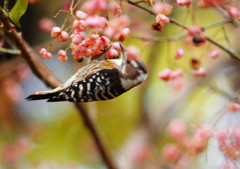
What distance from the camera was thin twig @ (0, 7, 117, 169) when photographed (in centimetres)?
257

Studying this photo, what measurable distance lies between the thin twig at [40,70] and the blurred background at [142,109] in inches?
4.2

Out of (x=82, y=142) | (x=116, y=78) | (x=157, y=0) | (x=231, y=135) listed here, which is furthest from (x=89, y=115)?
(x=82, y=142)

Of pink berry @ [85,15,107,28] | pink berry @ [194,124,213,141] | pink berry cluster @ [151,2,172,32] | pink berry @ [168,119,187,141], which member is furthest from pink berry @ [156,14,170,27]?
pink berry @ [168,119,187,141]

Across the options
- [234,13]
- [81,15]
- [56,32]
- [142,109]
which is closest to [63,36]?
[56,32]

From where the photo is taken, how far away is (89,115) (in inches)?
147

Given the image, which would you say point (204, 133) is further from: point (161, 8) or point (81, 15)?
point (81, 15)

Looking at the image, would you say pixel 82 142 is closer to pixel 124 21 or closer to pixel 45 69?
pixel 45 69

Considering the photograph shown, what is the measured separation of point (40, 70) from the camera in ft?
10.5

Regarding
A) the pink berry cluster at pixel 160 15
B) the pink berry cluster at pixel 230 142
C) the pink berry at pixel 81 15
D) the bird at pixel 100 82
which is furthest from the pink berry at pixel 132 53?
the pink berry cluster at pixel 230 142

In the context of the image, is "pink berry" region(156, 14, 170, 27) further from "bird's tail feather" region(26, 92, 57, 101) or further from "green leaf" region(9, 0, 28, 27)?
"bird's tail feather" region(26, 92, 57, 101)

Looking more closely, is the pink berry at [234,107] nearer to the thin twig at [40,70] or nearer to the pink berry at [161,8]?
the pink berry at [161,8]

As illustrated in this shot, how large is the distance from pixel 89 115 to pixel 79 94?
917 mm

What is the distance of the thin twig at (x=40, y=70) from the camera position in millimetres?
2570

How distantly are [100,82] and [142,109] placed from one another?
95.1 inches
